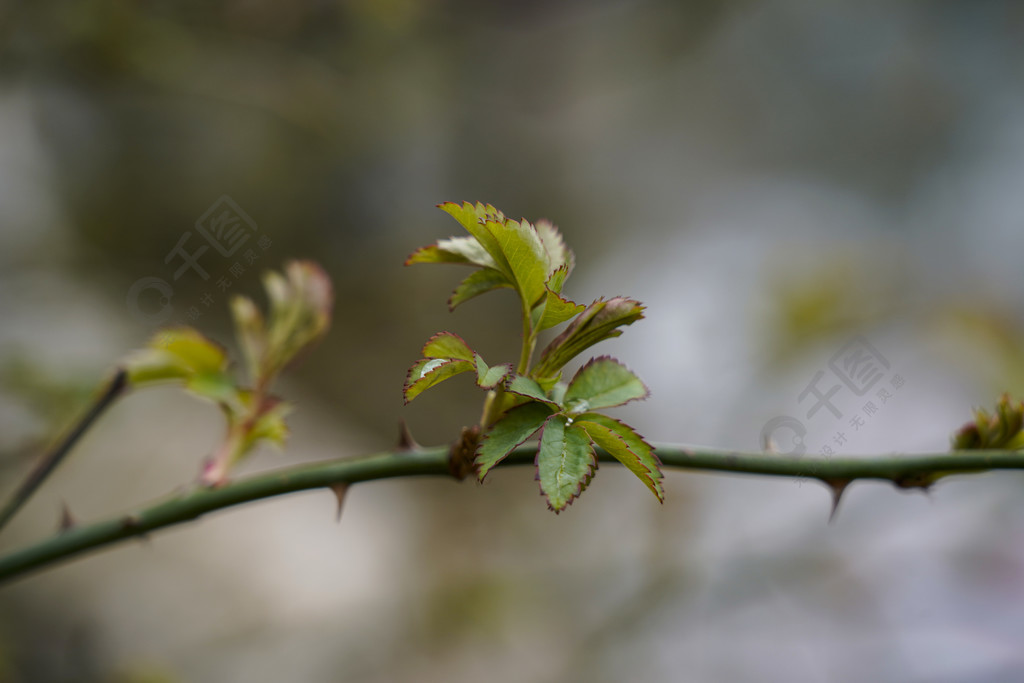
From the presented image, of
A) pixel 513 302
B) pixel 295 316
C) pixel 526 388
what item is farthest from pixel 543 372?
pixel 513 302

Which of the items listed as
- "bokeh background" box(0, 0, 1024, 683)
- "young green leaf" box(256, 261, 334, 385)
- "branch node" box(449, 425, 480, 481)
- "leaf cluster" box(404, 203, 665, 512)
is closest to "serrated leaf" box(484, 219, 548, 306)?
"leaf cluster" box(404, 203, 665, 512)

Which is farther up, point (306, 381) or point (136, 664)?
point (306, 381)

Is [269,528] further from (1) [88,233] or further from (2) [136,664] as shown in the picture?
(1) [88,233]

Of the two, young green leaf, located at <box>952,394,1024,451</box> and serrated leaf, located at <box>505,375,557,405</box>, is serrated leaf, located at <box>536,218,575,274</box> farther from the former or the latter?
young green leaf, located at <box>952,394,1024,451</box>

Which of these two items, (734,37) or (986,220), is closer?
(986,220)

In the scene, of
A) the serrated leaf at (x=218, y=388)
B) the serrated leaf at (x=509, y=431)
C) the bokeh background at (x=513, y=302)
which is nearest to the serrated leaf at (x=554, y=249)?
the serrated leaf at (x=509, y=431)

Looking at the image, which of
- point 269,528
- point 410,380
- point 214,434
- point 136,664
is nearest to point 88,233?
point 214,434

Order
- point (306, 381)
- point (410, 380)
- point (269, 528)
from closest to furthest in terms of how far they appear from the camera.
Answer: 1. point (410, 380)
2. point (269, 528)
3. point (306, 381)

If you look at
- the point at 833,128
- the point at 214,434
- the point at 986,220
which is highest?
the point at 833,128
